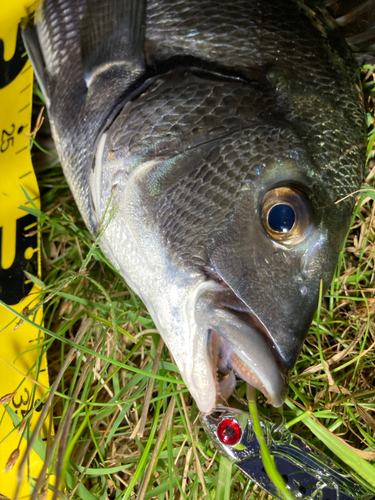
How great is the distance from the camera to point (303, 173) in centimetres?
113

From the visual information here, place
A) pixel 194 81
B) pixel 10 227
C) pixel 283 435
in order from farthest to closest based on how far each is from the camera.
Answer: pixel 10 227
pixel 283 435
pixel 194 81

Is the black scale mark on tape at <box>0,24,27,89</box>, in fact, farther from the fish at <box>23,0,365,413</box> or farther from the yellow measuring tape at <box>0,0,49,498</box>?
the fish at <box>23,0,365,413</box>

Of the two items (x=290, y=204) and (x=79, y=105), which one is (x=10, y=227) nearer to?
(x=79, y=105)

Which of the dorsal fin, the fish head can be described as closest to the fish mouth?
the fish head

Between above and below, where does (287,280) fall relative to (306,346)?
above

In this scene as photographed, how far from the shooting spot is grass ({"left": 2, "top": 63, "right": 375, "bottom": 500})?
1528 millimetres

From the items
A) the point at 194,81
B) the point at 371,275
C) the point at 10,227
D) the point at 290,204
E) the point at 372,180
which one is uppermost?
the point at 194,81

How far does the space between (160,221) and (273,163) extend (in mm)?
341

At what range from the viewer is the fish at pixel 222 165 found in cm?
108

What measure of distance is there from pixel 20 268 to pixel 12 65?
38.0 inches

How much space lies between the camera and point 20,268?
1.87 m

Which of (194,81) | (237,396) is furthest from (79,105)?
(237,396)

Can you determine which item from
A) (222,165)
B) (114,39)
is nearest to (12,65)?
(114,39)

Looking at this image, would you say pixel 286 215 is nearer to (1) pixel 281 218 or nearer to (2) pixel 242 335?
(1) pixel 281 218
